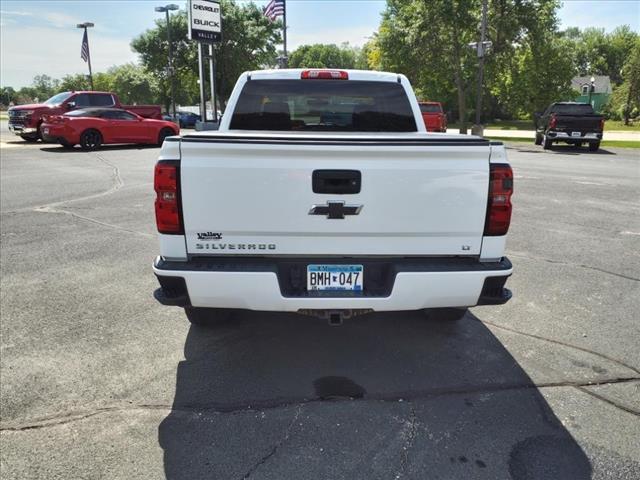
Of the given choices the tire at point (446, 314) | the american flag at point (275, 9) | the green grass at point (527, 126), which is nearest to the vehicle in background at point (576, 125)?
the american flag at point (275, 9)

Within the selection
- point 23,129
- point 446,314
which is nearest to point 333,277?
point 446,314

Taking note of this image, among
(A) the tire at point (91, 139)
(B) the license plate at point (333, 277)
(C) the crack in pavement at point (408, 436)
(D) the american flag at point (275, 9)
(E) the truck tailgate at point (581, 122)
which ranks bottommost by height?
(C) the crack in pavement at point (408, 436)

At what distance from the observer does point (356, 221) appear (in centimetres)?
300

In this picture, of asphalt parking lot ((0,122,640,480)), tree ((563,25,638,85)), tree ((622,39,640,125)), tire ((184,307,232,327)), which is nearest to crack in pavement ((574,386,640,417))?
asphalt parking lot ((0,122,640,480))

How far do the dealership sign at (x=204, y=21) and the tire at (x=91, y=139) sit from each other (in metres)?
8.82

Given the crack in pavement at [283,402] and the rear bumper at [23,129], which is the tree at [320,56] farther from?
the crack in pavement at [283,402]

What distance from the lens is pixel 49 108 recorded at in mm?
20359

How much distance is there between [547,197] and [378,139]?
8.34 m

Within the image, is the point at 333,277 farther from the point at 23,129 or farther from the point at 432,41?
the point at 432,41

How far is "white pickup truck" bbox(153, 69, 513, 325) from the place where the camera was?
115 inches

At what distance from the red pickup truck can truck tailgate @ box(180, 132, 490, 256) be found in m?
20.2

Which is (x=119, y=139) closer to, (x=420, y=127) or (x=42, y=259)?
(x=42, y=259)

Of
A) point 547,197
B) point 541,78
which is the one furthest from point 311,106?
point 541,78

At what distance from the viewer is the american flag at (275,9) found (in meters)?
28.0
